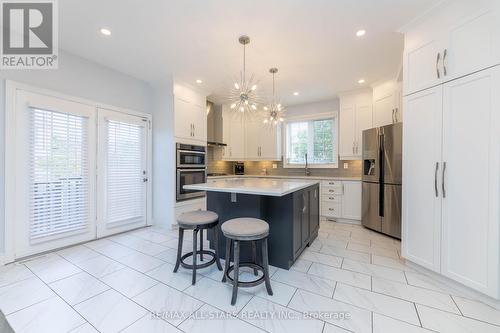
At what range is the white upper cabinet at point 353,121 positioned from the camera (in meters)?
4.16

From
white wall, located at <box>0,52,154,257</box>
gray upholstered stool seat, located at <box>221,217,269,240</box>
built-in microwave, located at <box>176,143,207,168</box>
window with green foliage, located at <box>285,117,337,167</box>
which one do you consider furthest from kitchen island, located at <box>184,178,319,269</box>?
window with green foliage, located at <box>285,117,337,167</box>

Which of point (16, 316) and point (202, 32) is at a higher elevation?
point (202, 32)

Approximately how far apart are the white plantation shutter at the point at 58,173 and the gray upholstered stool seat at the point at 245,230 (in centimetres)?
248

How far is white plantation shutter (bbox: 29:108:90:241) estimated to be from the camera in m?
2.58

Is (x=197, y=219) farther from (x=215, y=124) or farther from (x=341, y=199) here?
(x=215, y=124)

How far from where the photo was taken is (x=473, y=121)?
179 centimetres

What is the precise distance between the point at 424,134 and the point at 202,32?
8.72 feet

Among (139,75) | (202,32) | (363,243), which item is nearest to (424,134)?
(363,243)

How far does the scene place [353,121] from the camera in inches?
170

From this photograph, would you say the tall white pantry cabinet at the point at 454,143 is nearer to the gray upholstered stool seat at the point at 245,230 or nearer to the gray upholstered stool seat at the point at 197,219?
the gray upholstered stool seat at the point at 245,230

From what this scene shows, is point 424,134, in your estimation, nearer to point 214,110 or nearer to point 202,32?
point 202,32

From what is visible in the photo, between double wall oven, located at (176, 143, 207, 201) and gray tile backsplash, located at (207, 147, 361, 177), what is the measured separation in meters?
1.05

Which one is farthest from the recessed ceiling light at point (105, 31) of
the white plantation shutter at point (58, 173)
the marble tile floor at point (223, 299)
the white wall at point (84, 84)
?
the marble tile floor at point (223, 299)

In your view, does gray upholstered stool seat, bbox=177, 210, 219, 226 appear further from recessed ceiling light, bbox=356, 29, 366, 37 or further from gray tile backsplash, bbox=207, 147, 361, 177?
gray tile backsplash, bbox=207, 147, 361, 177
